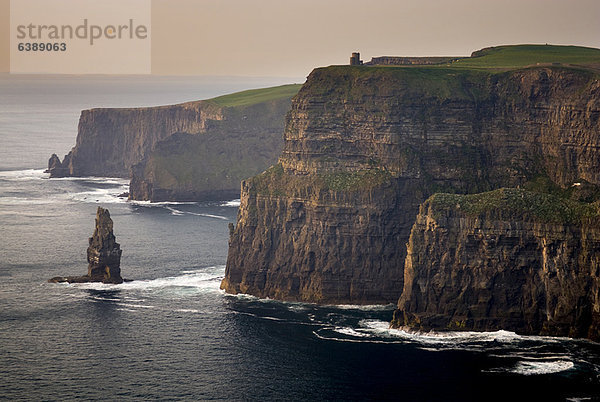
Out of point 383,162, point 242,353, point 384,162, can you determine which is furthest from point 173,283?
point 242,353

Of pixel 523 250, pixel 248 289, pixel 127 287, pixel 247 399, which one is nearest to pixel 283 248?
pixel 248 289

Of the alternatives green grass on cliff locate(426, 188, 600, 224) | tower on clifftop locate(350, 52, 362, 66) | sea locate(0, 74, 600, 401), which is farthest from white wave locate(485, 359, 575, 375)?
tower on clifftop locate(350, 52, 362, 66)

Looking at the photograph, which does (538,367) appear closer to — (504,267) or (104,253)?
(504,267)

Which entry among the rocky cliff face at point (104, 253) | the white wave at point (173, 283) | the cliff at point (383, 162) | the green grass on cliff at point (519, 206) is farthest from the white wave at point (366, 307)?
the rocky cliff face at point (104, 253)

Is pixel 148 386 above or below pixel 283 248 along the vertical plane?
below

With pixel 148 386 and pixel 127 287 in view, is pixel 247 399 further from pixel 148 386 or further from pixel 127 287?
pixel 127 287

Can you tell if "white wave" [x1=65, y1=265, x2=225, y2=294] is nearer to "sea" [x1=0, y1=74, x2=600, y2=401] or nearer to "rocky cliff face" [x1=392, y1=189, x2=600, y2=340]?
"sea" [x1=0, y1=74, x2=600, y2=401]
